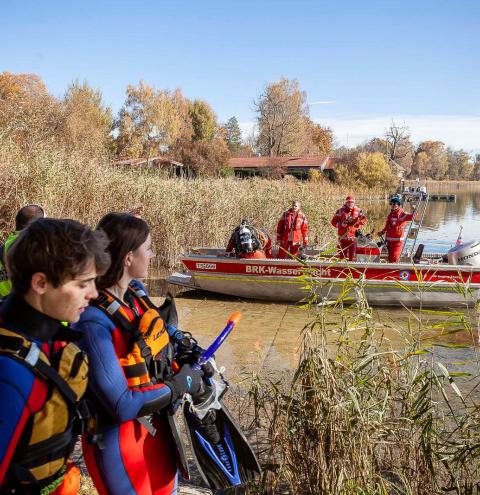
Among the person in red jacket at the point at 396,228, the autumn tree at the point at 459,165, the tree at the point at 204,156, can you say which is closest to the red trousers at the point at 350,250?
the person in red jacket at the point at 396,228

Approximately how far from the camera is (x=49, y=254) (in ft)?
4.64

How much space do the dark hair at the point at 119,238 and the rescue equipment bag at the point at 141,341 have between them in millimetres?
78

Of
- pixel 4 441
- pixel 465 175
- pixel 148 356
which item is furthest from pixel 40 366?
pixel 465 175

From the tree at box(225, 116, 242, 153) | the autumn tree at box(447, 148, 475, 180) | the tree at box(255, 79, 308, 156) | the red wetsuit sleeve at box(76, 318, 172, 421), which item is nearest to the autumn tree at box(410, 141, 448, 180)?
the autumn tree at box(447, 148, 475, 180)

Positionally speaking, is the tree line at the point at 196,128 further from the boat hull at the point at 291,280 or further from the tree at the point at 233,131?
the boat hull at the point at 291,280

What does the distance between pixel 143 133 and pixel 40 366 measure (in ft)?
184

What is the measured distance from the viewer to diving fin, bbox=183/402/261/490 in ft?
7.40

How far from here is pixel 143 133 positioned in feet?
181

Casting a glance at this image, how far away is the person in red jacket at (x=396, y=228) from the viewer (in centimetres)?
966

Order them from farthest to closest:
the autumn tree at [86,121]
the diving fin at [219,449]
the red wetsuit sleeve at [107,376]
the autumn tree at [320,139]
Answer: the autumn tree at [320,139], the autumn tree at [86,121], the diving fin at [219,449], the red wetsuit sleeve at [107,376]

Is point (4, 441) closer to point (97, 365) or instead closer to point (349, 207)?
point (97, 365)

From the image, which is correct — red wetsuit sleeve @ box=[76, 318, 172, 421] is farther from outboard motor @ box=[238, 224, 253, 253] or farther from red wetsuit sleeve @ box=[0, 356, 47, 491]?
outboard motor @ box=[238, 224, 253, 253]

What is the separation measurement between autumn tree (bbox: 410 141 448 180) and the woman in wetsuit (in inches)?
3690

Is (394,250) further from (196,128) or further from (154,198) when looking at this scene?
(196,128)
